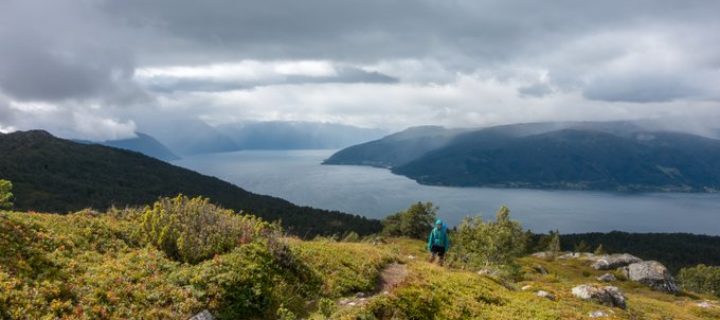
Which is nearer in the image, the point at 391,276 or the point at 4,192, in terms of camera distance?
the point at 4,192

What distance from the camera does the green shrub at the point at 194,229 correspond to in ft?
53.6

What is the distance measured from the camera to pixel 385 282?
19.6m

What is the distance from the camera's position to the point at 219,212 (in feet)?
62.6

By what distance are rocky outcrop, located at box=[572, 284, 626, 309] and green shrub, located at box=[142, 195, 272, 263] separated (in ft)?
58.6

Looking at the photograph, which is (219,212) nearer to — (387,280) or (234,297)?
(234,297)

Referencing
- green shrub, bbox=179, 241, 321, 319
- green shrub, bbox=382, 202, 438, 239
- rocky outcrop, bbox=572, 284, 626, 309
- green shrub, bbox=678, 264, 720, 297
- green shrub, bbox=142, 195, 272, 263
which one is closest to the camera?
green shrub, bbox=179, 241, 321, 319

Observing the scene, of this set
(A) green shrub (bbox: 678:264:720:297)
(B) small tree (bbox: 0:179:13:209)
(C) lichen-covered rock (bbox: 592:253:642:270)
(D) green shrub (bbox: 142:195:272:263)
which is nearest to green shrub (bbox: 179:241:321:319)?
(D) green shrub (bbox: 142:195:272:263)

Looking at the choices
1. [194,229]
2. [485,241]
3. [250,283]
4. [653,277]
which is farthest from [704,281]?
[250,283]

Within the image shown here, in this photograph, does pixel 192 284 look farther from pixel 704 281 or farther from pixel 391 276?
pixel 704 281

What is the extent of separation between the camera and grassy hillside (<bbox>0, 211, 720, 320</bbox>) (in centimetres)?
1184

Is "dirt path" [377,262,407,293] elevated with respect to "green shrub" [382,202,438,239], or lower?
elevated

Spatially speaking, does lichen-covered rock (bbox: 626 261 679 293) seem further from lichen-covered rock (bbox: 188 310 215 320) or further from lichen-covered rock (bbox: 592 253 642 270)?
lichen-covered rock (bbox: 188 310 215 320)

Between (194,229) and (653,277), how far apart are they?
10705 cm

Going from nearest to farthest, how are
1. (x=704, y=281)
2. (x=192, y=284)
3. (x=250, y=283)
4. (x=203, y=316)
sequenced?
1. (x=203, y=316)
2. (x=192, y=284)
3. (x=250, y=283)
4. (x=704, y=281)
